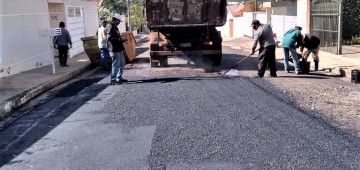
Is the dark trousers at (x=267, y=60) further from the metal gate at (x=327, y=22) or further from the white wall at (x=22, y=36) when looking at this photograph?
the white wall at (x=22, y=36)

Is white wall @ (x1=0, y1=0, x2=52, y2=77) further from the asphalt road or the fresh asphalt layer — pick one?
the fresh asphalt layer

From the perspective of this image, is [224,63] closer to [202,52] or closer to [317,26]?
[202,52]

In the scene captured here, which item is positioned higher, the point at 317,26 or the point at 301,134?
the point at 317,26

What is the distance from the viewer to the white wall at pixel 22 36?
40.0 feet

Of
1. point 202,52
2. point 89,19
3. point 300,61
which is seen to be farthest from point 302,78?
point 89,19

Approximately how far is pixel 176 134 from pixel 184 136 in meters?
0.15

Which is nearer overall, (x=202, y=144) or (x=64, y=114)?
(x=202, y=144)

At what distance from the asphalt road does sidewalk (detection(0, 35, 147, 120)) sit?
19.0 inches

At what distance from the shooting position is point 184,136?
20.0 feet

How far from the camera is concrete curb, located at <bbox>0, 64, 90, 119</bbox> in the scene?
8391mm

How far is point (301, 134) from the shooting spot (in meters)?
6.06

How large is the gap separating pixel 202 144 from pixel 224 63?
961cm

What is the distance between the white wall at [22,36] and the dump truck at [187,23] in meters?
3.44

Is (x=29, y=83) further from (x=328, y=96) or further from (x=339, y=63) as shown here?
(x=339, y=63)
